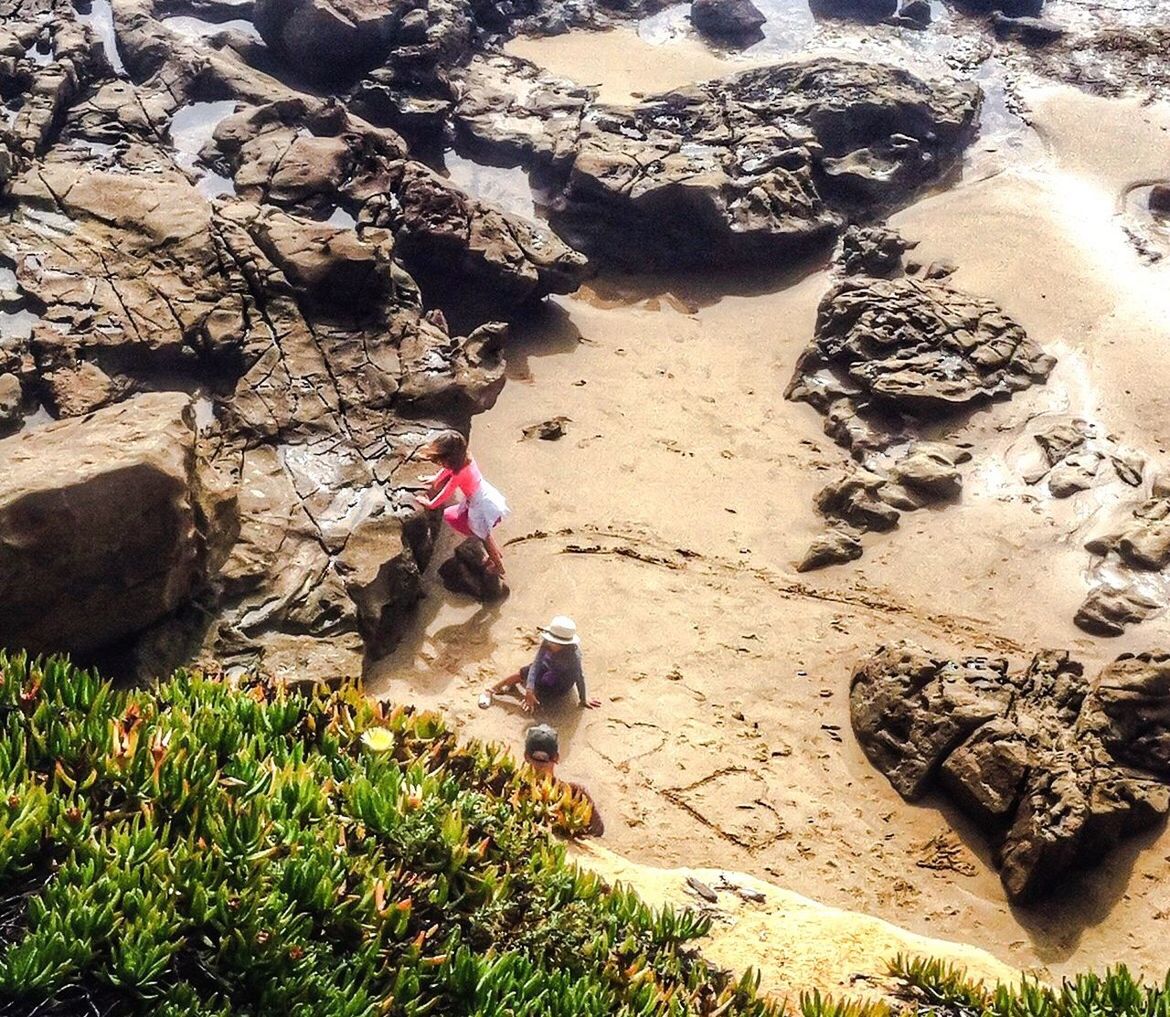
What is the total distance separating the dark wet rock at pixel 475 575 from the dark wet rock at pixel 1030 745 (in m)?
3.38

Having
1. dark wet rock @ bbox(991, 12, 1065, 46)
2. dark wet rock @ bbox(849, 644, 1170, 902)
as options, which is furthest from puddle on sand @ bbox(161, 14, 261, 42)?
dark wet rock @ bbox(991, 12, 1065, 46)

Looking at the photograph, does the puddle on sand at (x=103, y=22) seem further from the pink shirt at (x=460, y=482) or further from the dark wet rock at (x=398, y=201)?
the pink shirt at (x=460, y=482)

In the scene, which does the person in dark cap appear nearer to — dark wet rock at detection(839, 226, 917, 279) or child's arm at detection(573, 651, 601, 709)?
child's arm at detection(573, 651, 601, 709)

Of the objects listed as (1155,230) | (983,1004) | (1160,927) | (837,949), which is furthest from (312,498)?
(1155,230)

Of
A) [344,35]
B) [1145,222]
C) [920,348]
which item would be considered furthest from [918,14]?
[920,348]

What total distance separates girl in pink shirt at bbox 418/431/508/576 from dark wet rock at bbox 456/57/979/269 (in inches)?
265

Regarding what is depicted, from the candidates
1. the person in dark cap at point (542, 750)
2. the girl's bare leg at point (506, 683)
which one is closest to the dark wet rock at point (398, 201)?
the girl's bare leg at point (506, 683)

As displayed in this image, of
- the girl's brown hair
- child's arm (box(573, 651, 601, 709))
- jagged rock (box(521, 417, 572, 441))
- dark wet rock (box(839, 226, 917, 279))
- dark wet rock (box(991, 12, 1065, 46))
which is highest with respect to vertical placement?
dark wet rock (box(991, 12, 1065, 46))

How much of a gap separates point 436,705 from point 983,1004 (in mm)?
4537

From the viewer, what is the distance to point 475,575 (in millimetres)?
9070

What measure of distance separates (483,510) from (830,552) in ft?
11.4

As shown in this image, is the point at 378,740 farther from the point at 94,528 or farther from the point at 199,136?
the point at 199,136

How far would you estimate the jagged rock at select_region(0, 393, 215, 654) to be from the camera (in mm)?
6238

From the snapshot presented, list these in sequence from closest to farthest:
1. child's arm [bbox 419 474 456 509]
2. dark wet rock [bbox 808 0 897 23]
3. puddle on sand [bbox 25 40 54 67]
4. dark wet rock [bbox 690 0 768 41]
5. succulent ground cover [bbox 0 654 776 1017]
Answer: succulent ground cover [bbox 0 654 776 1017]
child's arm [bbox 419 474 456 509]
puddle on sand [bbox 25 40 54 67]
dark wet rock [bbox 690 0 768 41]
dark wet rock [bbox 808 0 897 23]
